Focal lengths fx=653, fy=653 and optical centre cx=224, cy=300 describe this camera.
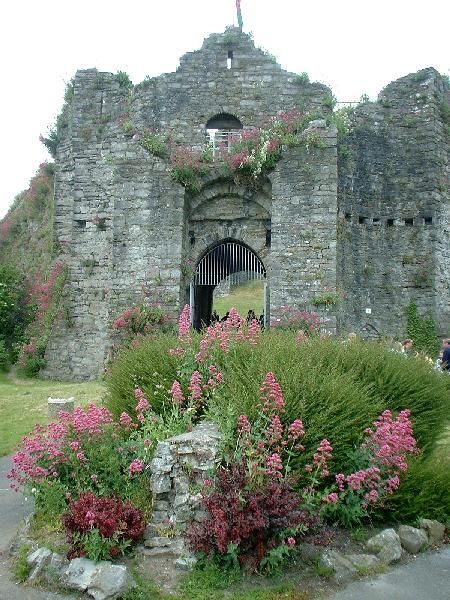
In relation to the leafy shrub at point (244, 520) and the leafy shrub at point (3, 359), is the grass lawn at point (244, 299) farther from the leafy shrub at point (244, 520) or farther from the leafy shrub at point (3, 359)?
the leafy shrub at point (244, 520)

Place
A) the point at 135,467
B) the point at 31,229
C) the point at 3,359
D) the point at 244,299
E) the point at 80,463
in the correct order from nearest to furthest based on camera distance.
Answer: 1. the point at 135,467
2. the point at 80,463
3. the point at 3,359
4. the point at 31,229
5. the point at 244,299

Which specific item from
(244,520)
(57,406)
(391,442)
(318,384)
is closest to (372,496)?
(391,442)

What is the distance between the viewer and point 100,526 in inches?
219

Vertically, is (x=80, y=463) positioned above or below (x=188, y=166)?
below

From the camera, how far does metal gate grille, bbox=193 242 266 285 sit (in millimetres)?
16547

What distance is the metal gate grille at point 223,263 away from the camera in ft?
54.3

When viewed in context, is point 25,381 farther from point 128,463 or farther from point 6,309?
point 128,463

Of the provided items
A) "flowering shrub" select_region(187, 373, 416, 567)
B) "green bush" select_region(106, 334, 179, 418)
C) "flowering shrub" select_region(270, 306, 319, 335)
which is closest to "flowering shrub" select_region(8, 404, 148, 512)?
"flowering shrub" select_region(187, 373, 416, 567)

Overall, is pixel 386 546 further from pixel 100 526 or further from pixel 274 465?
pixel 100 526

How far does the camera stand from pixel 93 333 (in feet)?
59.7

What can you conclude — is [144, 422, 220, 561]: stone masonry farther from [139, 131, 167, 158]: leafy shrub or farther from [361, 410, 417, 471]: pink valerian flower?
[139, 131, 167, 158]: leafy shrub

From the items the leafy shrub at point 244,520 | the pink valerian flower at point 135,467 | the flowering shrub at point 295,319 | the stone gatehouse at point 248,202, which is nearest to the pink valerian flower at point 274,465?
the leafy shrub at point 244,520

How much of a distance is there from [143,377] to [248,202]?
8467 mm

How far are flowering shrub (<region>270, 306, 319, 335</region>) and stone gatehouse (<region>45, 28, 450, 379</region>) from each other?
17 cm
